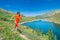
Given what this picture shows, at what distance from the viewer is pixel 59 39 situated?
80.9m

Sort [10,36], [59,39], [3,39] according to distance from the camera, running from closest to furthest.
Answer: [10,36]
[3,39]
[59,39]

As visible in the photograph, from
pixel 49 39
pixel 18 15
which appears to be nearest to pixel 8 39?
pixel 18 15

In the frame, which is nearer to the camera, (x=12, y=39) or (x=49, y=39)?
(x=12, y=39)

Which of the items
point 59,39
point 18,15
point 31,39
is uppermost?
point 18,15

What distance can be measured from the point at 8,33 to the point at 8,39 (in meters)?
0.56

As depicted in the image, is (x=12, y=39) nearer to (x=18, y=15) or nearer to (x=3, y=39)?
(x=3, y=39)

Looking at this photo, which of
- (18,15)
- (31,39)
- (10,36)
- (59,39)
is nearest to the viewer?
(10,36)

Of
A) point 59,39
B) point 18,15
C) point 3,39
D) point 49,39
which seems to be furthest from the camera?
point 59,39

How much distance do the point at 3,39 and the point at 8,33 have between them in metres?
2.55

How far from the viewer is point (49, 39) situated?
49438 mm

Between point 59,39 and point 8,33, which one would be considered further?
point 59,39

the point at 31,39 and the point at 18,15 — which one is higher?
the point at 18,15

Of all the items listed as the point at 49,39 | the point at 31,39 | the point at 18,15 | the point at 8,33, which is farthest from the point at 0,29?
the point at 49,39

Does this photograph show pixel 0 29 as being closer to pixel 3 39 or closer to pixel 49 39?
pixel 3 39
